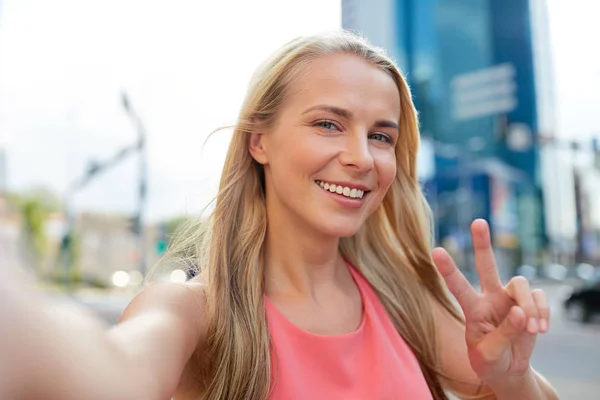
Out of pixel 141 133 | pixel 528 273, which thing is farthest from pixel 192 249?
pixel 528 273

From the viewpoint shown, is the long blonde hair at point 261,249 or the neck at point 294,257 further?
the neck at point 294,257

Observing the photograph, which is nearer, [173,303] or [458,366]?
[173,303]

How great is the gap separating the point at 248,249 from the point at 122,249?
321 inches

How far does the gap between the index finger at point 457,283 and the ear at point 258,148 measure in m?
0.35

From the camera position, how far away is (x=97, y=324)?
1.64 feet

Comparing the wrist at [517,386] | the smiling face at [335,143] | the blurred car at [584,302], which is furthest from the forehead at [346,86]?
the blurred car at [584,302]

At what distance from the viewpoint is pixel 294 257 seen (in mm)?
1028

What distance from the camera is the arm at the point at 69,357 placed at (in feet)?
1.32

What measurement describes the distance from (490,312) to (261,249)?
0.39 m

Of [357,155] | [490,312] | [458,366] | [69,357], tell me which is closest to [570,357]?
[458,366]

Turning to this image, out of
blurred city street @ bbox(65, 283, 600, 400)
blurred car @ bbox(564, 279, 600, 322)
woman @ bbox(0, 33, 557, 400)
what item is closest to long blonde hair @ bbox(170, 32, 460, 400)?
woman @ bbox(0, 33, 557, 400)

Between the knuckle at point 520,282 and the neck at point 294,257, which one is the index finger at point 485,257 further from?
the neck at point 294,257

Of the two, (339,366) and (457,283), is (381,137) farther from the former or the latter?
(339,366)

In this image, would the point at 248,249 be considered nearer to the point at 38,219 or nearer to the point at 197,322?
the point at 197,322
